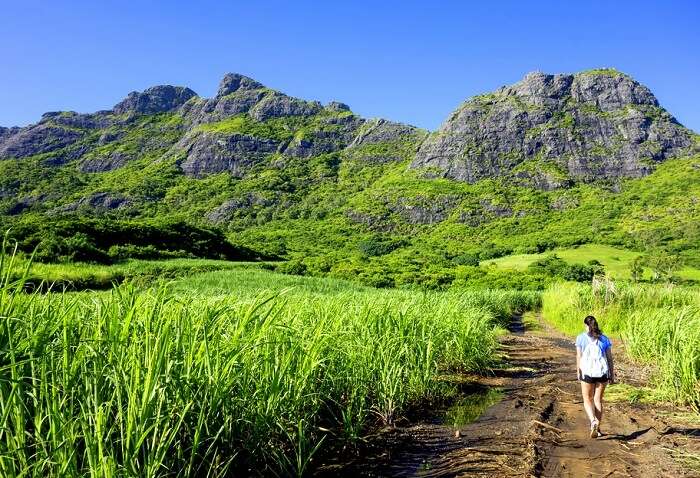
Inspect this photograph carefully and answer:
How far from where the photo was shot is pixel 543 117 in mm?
149750

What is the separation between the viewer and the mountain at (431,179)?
344 ft

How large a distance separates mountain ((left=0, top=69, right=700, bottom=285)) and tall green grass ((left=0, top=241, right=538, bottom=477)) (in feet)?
268

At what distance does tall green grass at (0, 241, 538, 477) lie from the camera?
2900 millimetres

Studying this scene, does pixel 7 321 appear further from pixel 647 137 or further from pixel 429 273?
pixel 647 137

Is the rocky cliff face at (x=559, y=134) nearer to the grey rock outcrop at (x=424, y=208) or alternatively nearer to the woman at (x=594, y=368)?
the grey rock outcrop at (x=424, y=208)

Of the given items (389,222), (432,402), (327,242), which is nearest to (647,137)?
(389,222)

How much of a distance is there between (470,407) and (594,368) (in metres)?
1.94

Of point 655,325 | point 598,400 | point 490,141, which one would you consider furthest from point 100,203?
point 598,400

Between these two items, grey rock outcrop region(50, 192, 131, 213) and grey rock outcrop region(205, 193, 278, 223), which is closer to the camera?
grey rock outcrop region(50, 192, 131, 213)

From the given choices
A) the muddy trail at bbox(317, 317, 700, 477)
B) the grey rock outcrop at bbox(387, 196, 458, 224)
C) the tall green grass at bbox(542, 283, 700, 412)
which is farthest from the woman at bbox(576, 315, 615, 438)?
the grey rock outcrop at bbox(387, 196, 458, 224)

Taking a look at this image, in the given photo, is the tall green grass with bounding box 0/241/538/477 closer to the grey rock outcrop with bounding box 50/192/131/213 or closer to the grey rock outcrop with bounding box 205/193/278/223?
the grey rock outcrop with bounding box 205/193/278/223

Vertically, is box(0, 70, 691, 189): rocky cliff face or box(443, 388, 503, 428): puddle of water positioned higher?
box(0, 70, 691, 189): rocky cliff face

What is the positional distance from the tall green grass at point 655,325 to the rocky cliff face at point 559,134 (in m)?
119

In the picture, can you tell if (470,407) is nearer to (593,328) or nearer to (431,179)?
(593,328)
